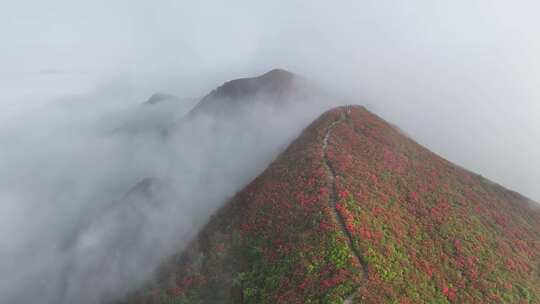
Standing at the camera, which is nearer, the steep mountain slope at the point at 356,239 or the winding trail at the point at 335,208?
the winding trail at the point at 335,208

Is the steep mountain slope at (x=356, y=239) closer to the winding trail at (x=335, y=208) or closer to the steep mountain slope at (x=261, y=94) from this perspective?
the winding trail at (x=335, y=208)

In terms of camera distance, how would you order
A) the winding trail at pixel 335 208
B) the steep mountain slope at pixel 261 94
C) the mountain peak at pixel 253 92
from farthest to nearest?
1. the mountain peak at pixel 253 92
2. the steep mountain slope at pixel 261 94
3. the winding trail at pixel 335 208

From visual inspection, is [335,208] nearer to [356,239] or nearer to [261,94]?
[356,239]

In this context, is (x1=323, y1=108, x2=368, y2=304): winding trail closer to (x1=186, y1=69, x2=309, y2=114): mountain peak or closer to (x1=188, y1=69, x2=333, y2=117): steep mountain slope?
(x1=188, y1=69, x2=333, y2=117): steep mountain slope

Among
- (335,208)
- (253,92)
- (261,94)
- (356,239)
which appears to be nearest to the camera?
(356,239)

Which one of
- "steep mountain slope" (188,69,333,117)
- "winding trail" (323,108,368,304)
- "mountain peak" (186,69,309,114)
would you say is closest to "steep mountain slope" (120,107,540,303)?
"winding trail" (323,108,368,304)

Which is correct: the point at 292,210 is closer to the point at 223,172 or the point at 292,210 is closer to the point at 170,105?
the point at 223,172

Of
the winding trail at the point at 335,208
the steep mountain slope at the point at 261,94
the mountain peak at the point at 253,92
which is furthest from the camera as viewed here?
the mountain peak at the point at 253,92

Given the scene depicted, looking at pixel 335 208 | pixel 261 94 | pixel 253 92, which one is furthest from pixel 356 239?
pixel 253 92

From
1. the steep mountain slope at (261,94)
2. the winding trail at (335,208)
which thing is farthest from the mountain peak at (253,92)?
the winding trail at (335,208)
